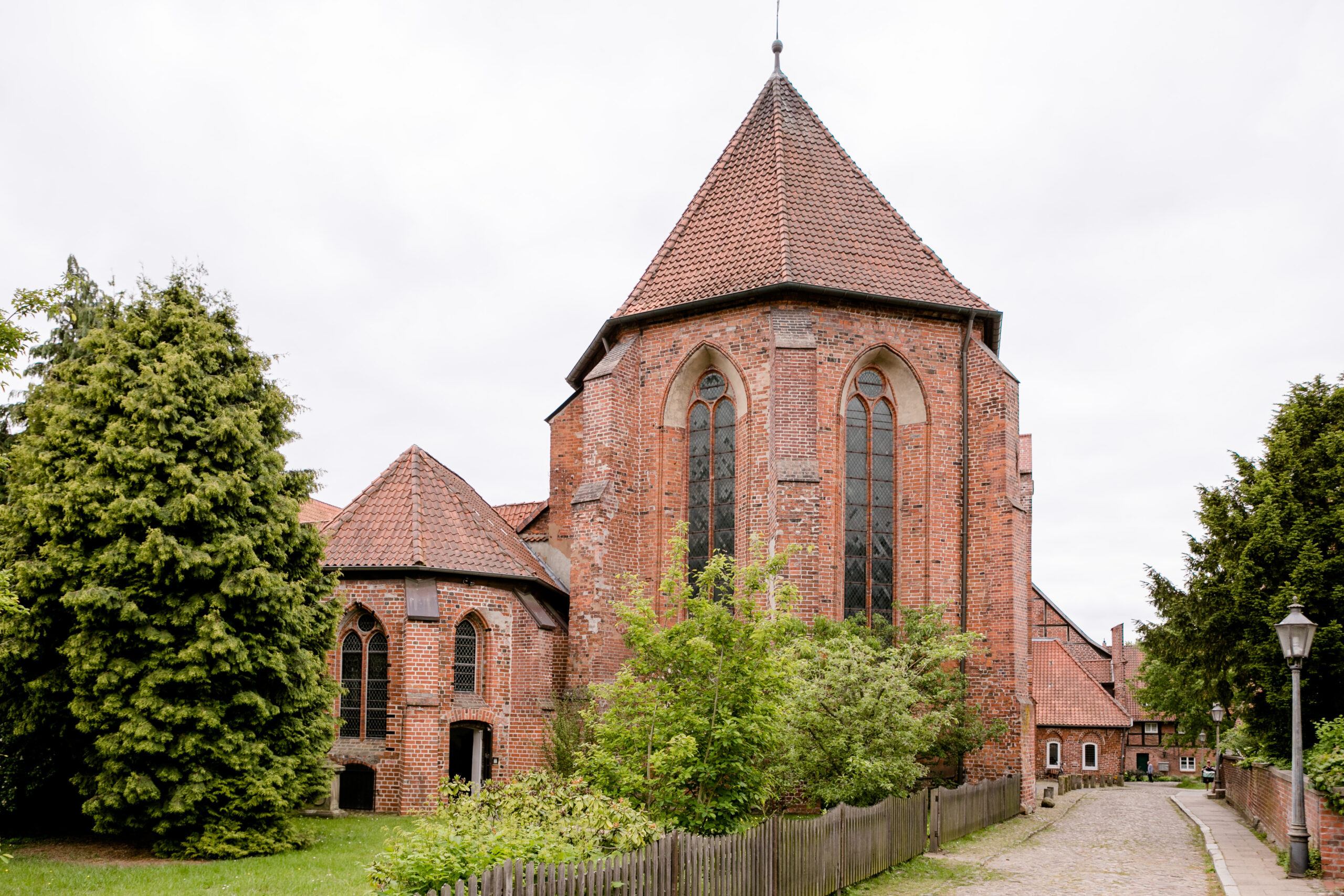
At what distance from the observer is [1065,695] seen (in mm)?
43656

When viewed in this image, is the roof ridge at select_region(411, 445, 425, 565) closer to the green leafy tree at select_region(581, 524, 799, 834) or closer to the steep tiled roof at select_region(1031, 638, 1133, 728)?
the green leafy tree at select_region(581, 524, 799, 834)

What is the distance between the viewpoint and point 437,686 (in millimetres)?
19594

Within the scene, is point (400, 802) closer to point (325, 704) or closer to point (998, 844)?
point (325, 704)

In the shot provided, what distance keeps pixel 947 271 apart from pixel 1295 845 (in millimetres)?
13341

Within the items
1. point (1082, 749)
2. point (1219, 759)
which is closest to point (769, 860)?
point (1219, 759)

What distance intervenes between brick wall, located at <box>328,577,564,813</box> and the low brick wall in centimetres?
1262

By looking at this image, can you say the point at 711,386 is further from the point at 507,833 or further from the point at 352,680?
the point at 507,833

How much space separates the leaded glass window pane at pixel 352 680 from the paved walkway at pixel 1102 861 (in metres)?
10.9

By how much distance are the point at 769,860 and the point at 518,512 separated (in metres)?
20.3

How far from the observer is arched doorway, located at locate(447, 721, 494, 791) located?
2066 cm

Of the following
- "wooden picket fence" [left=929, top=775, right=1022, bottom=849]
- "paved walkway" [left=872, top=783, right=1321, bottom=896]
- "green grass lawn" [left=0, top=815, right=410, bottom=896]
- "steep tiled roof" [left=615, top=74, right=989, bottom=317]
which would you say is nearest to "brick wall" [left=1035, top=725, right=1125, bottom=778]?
"paved walkway" [left=872, top=783, right=1321, bottom=896]

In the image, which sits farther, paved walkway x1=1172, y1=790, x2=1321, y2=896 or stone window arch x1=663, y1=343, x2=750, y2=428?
stone window arch x1=663, y1=343, x2=750, y2=428

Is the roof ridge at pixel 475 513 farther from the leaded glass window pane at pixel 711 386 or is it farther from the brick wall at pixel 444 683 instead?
the leaded glass window pane at pixel 711 386

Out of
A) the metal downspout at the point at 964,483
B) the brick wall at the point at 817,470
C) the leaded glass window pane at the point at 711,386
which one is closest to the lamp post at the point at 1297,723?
the brick wall at the point at 817,470
